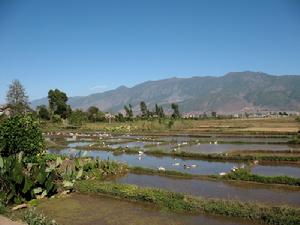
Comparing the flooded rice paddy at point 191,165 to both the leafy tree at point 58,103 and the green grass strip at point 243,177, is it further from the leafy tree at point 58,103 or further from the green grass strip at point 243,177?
the leafy tree at point 58,103

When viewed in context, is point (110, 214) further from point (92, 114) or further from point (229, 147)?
point (92, 114)

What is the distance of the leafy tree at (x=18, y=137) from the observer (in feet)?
70.9

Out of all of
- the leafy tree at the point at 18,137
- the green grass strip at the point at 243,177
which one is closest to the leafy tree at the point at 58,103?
the leafy tree at the point at 18,137

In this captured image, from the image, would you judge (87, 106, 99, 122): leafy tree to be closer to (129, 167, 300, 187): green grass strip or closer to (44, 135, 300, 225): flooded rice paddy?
(44, 135, 300, 225): flooded rice paddy

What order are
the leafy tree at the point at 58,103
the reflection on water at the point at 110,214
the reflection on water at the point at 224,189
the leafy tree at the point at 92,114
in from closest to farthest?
the reflection on water at the point at 110,214, the reflection on water at the point at 224,189, the leafy tree at the point at 58,103, the leafy tree at the point at 92,114

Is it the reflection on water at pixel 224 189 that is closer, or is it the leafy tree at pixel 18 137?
the reflection on water at pixel 224 189

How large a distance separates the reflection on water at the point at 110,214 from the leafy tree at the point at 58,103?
65889 millimetres

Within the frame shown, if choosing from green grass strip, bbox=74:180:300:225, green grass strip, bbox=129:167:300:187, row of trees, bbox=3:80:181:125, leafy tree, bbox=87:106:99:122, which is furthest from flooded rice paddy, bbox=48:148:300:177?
leafy tree, bbox=87:106:99:122

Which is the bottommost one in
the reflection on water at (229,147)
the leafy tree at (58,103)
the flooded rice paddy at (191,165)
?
the flooded rice paddy at (191,165)

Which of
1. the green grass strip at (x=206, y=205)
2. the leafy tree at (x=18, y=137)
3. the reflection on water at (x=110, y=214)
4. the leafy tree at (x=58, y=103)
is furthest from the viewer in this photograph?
the leafy tree at (x=58, y=103)

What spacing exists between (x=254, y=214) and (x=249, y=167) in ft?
36.6

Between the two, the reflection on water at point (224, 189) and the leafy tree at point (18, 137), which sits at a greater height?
Answer: the leafy tree at point (18, 137)

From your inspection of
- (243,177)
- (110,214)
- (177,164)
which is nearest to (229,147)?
(177,164)

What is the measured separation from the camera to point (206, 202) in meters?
14.7
